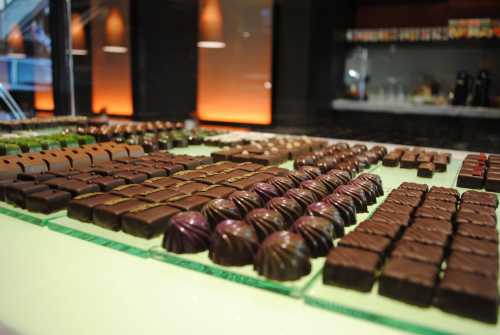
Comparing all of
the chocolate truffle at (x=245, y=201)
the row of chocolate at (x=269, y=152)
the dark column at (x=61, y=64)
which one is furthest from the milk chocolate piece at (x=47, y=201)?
the dark column at (x=61, y=64)

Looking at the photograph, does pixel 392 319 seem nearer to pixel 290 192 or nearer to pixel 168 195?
pixel 290 192

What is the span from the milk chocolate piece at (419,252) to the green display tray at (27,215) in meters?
1.01

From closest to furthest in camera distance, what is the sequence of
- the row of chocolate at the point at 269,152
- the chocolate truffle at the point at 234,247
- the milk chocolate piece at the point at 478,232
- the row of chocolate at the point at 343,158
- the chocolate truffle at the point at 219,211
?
the chocolate truffle at the point at 234,247 < the milk chocolate piece at the point at 478,232 < the chocolate truffle at the point at 219,211 < the row of chocolate at the point at 343,158 < the row of chocolate at the point at 269,152

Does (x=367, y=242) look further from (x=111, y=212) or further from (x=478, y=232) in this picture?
(x=111, y=212)

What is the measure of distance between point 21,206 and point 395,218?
1199mm

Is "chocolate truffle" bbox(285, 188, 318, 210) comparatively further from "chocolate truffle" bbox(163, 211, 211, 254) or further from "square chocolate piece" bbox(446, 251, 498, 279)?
"square chocolate piece" bbox(446, 251, 498, 279)

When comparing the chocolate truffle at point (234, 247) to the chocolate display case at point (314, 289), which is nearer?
the chocolate display case at point (314, 289)

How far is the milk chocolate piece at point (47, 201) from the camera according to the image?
4.69ft

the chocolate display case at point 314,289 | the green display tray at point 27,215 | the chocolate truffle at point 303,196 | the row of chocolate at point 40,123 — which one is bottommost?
the chocolate display case at point 314,289

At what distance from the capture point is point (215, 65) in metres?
5.80

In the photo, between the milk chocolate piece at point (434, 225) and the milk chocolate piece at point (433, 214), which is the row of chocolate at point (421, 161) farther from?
the milk chocolate piece at point (434, 225)

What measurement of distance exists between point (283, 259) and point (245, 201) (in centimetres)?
41

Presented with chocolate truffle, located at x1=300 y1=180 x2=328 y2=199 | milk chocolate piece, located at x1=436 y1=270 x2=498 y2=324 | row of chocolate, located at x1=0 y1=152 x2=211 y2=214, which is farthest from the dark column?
milk chocolate piece, located at x1=436 y1=270 x2=498 y2=324

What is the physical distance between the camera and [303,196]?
1.44m
